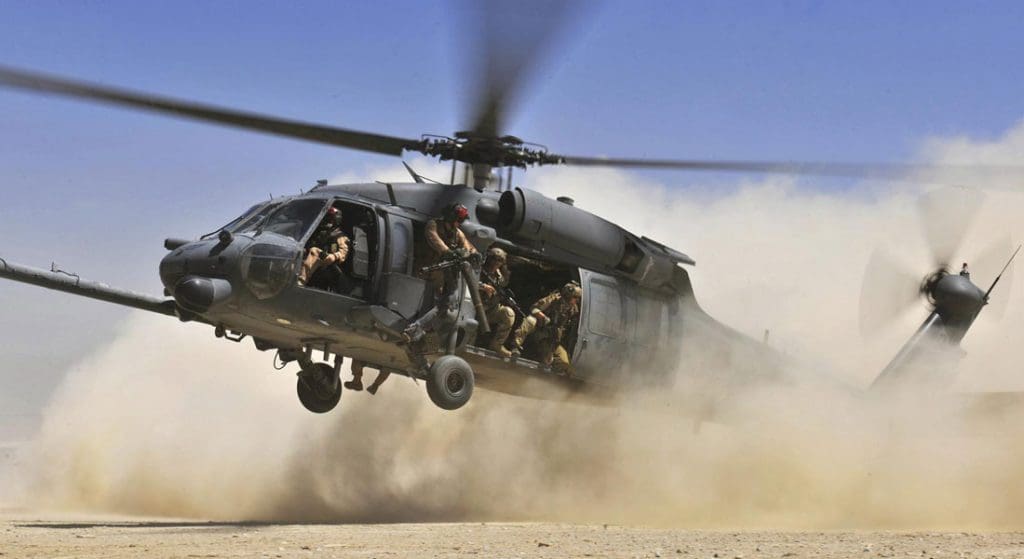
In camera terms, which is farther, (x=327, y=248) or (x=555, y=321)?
(x=555, y=321)

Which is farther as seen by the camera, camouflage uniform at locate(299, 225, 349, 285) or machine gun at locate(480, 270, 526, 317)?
machine gun at locate(480, 270, 526, 317)

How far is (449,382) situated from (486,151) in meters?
2.18

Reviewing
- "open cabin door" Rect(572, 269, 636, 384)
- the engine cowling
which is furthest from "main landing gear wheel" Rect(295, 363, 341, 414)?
"open cabin door" Rect(572, 269, 636, 384)

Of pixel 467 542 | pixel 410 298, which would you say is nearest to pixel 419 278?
pixel 410 298

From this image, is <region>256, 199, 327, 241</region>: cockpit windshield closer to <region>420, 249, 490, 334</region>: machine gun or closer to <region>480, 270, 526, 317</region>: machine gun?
<region>420, 249, 490, 334</region>: machine gun

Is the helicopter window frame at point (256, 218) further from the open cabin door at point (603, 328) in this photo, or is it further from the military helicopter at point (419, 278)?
the open cabin door at point (603, 328)

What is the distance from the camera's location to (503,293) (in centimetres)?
1215

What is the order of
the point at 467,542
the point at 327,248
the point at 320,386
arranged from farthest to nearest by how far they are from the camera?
the point at 320,386, the point at 327,248, the point at 467,542

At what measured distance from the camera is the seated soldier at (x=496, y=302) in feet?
39.1

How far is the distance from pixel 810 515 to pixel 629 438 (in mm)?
2452

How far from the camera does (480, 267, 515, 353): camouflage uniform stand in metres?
12.0

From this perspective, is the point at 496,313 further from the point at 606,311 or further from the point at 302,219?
the point at 302,219

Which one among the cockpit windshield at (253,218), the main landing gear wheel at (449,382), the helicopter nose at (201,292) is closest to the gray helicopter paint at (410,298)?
the helicopter nose at (201,292)

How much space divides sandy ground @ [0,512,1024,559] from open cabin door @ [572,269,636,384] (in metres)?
1.97
